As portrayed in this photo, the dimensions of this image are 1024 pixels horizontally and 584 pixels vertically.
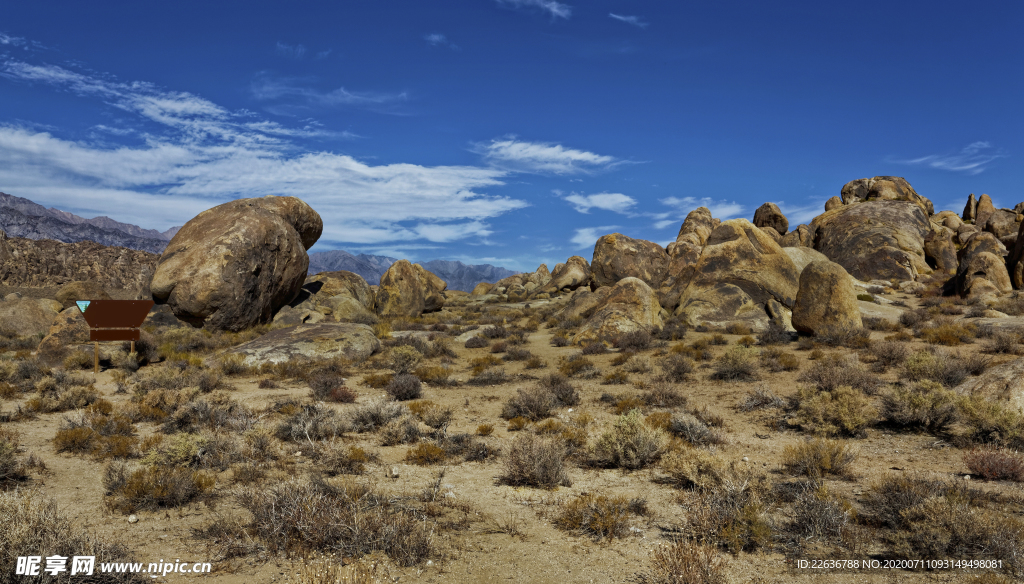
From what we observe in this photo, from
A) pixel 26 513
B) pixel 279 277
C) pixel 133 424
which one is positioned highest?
pixel 279 277

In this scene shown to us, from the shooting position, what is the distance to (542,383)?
1192 centimetres

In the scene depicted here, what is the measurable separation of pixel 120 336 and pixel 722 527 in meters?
15.4

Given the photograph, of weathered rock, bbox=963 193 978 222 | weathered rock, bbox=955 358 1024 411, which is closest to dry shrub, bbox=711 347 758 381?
weathered rock, bbox=955 358 1024 411

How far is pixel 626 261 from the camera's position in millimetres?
32406

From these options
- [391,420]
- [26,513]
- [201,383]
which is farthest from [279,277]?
[26,513]

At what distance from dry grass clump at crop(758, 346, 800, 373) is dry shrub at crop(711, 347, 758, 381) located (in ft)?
1.06

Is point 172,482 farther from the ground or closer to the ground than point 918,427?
closer to the ground

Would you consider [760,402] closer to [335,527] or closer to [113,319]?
[335,527]

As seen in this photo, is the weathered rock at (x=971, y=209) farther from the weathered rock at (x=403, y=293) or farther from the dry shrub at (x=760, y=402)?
the dry shrub at (x=760, y=402)

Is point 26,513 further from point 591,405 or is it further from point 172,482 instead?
point 591,405

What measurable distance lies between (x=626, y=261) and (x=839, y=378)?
23191 millimetres

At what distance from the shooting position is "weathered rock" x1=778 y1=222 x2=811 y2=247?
38.5 meters

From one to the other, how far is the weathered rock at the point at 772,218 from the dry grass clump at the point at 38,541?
5171 cm

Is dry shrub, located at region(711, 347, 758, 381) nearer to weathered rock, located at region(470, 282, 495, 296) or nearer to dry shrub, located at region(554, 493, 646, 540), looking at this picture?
dry shrub, located at region(554, 493, 646, 540)
